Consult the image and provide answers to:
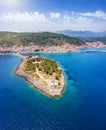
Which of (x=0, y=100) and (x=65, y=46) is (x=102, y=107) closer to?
(x=0, y=100)

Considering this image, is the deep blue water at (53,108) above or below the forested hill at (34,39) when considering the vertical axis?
below

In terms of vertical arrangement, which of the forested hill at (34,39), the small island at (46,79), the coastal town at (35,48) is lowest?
the coastal town at (35,48)

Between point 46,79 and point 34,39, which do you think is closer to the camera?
point 46,79

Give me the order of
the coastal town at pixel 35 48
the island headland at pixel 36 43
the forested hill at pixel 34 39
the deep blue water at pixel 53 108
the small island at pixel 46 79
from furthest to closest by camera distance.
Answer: the forested hill at pixel 34 39 → the island headland at pixel 36 43 → the coastal town at pixel 35 48 → the small island at pixel 46 79 → the deep blue water at pixel 53 108

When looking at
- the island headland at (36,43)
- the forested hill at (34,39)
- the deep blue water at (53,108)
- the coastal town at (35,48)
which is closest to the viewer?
the deep blue water at (53,108)

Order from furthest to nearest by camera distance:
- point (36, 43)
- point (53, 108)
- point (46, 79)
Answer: point (36, 43)
point (46, 79)
point (53, 108)

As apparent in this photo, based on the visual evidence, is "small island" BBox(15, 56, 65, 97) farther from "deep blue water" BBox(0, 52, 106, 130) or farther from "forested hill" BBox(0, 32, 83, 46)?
"forested hill" BBox(0, 32, 83, 46)

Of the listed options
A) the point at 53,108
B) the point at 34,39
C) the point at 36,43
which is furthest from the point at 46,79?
the point at 34,39

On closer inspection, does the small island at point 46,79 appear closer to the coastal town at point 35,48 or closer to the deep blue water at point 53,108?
the deep blue water at point 53,108

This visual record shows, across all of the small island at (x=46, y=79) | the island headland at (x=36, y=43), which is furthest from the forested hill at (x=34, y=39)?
the small island at (x=46, y=79)

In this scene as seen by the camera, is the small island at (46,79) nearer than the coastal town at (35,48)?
Yes

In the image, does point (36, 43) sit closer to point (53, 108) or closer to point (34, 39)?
point (34, 39)

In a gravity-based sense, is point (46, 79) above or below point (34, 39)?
below
